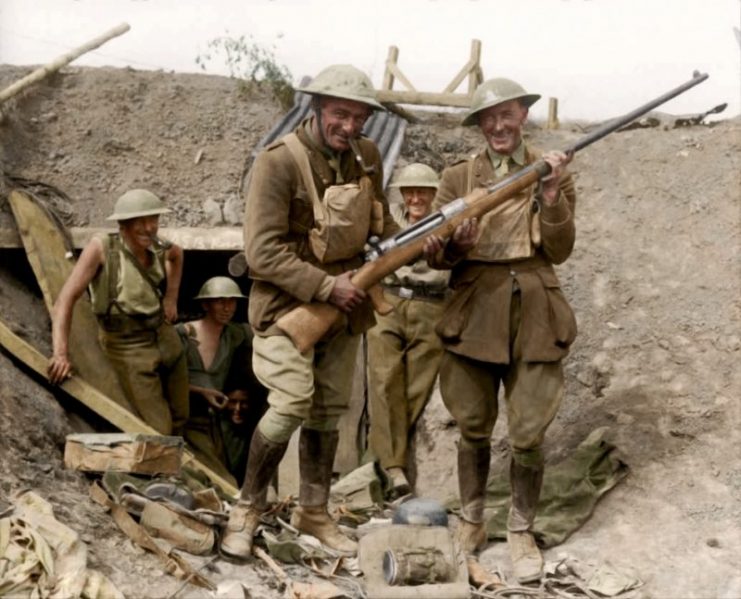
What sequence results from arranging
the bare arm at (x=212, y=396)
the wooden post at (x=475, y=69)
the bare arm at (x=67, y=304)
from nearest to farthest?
the bare arm at (x=67, y=304)
the bare arm at (x=212, y=396)
the wooden post at (x=475, y=69)

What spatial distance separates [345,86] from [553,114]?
7.49 metres

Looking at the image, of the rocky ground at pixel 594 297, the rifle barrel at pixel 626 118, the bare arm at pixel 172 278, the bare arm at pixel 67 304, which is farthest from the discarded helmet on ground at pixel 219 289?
the rifle barrel at pixel 626 118

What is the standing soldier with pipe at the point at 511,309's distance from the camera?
5738mm

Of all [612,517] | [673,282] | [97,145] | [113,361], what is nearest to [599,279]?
[673,282]

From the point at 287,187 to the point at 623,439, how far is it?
2827 millimetres

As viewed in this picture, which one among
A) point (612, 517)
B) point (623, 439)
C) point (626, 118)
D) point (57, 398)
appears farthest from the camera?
point (57, 398)

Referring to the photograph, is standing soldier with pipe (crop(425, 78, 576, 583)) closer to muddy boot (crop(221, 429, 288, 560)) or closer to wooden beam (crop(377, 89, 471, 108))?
muddy boot (crop(221, 429, 288, 560))

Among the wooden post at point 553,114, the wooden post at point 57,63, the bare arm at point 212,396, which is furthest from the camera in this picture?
the wooden post at point 553,114

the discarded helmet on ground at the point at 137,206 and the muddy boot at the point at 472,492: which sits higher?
the discarded helmet on ground at the point at 137,206

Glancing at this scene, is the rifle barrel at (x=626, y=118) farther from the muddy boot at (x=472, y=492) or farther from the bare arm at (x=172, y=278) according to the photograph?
the bare arm at (x=172, y=278)

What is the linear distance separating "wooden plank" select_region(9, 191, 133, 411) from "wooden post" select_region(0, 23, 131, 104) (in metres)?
1.91

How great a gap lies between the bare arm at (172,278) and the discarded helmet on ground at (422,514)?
3054mm

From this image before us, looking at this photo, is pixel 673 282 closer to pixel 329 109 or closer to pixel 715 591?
pixel 715 591

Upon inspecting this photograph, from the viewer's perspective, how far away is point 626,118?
596cm
